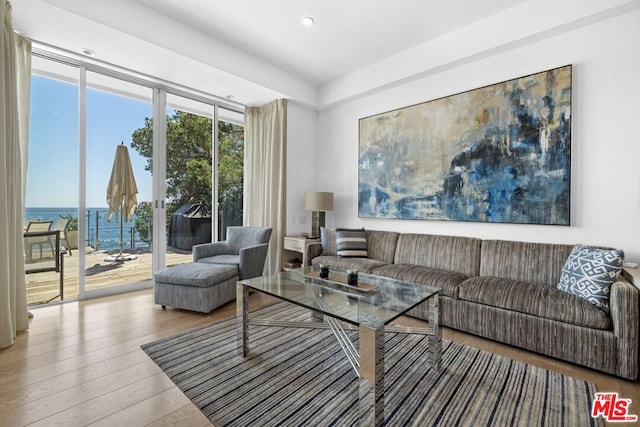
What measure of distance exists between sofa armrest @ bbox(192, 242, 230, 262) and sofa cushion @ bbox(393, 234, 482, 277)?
2100 millimetres

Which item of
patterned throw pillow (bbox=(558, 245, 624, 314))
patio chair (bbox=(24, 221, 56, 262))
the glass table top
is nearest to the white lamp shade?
the glass table top

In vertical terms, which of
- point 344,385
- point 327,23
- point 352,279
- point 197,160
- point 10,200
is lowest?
point 344,385

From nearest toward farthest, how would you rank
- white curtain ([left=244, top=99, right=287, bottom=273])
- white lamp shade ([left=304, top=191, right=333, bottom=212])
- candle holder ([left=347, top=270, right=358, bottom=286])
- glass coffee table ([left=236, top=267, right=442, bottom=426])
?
glass coffee table ([left=236, top=267, right=442, bottom=426]) < candle holder ([left=347, top=270, right=358, bottom=286]) < white lamp shade ([left=304, top=191, right=333, bottom=212]) < white curtain ([left=244, top=99, right=287, bottom=273])

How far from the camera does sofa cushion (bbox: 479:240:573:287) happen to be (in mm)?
2457

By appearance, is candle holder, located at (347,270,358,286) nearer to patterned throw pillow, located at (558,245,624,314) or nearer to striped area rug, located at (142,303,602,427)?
striped area rug, located at (142,303,602,427)

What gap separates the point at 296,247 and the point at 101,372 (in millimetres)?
2518

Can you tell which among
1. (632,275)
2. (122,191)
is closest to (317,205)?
(122,191)

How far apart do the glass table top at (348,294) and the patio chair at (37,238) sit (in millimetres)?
2491

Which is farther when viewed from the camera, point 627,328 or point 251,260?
point 251,260

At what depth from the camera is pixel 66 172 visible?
3.19 m

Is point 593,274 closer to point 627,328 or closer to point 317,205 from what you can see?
point 627,328

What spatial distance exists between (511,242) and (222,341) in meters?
2.64

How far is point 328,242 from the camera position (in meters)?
3.81

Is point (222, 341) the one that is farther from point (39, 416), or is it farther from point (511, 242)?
point (511, 242)
